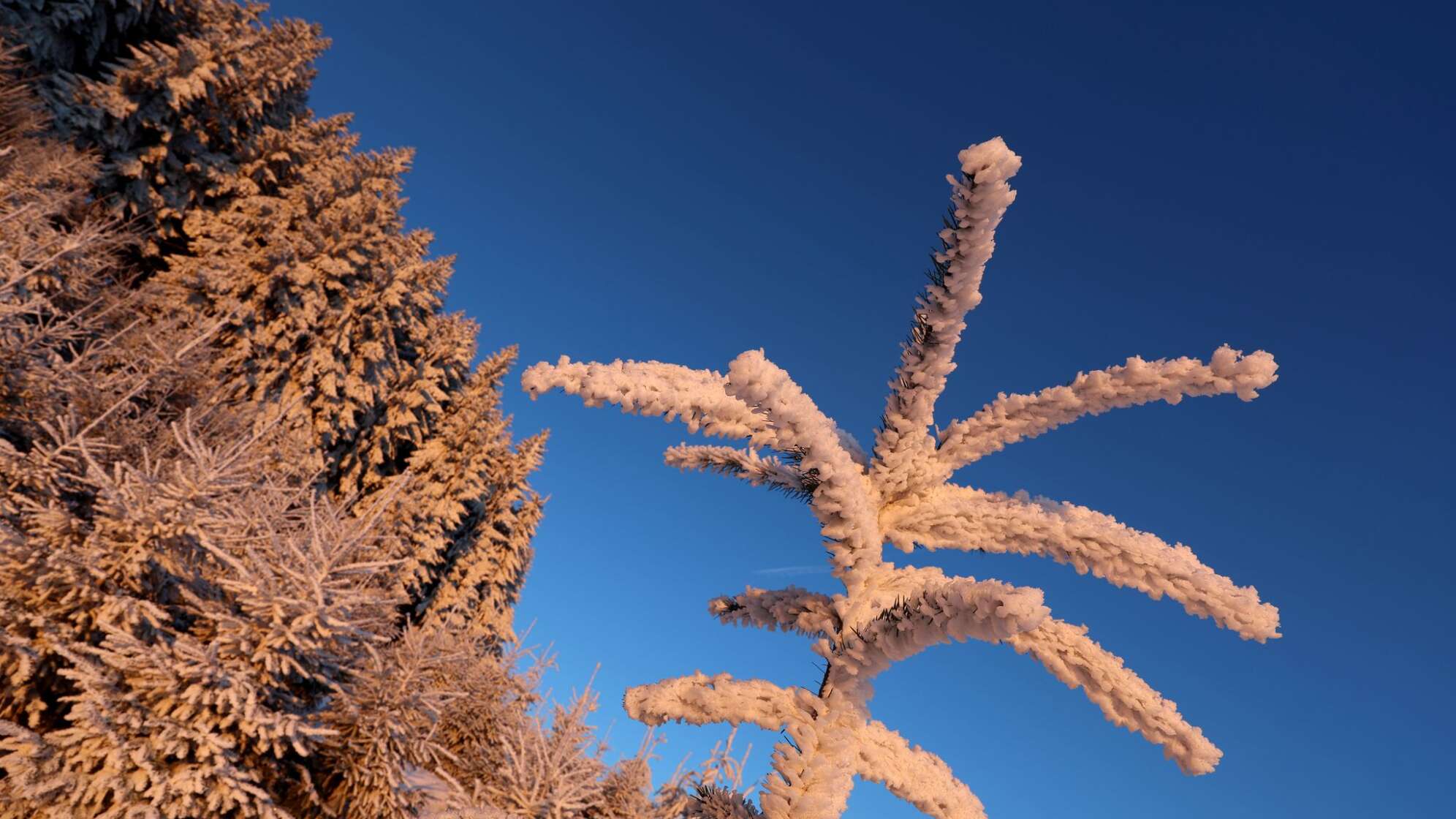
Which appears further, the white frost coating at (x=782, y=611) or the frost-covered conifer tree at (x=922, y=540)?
the white frost coating at (x=782, y=611)

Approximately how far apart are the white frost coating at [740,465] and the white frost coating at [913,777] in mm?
812

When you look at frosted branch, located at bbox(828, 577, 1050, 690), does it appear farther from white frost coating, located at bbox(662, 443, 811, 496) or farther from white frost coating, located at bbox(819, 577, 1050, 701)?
white frost coating, located at bbox(662, 443, 811, 496)

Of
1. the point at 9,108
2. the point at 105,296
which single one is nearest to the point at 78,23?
the point at 9,108

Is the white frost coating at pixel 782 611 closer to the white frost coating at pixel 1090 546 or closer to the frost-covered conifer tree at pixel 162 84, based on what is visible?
the white frost coating at pixel 1090 546

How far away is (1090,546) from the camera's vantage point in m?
1.88

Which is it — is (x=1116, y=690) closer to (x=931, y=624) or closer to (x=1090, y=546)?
(x=1090, y=546)

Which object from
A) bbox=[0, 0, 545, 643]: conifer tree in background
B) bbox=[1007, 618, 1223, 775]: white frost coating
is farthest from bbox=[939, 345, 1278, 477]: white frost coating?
bbox=[0, 0, 545, 643]: conifer tree in background

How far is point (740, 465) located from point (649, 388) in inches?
40.6

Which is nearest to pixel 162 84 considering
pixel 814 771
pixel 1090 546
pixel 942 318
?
pixel 942 318

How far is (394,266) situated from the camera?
1969cm

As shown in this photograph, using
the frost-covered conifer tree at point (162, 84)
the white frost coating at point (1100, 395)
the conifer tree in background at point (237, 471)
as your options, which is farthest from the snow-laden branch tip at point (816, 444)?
the frost-covered conifer tree at point (162, 84)

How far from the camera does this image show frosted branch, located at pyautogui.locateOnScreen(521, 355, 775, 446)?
5.68 ft

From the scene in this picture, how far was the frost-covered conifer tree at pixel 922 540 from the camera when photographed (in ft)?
5.76

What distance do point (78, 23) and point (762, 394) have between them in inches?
986
